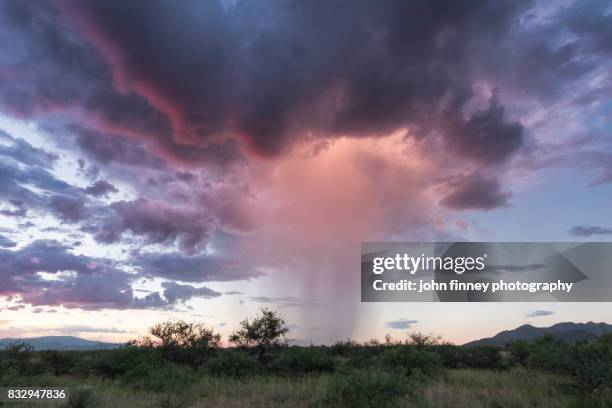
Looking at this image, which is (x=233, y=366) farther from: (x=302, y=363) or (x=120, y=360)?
(x=120, y=360)

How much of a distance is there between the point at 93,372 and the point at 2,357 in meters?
5.76

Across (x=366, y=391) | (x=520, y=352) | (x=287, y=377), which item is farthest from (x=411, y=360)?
(x=520, y=352)

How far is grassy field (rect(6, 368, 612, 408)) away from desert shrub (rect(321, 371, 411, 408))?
0.18 metres

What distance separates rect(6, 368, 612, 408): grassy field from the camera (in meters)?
17.0

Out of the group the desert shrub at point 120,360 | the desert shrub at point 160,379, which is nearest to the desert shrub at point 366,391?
the desert shrub at point 160,379

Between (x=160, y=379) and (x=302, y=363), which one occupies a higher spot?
(x=302, y=363)

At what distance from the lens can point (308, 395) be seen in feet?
66.2

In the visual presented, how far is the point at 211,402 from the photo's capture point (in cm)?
1933

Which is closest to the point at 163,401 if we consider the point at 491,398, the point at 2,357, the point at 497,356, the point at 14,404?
the point at 14,404

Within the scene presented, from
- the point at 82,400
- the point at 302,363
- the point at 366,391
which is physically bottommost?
the point at 82,400

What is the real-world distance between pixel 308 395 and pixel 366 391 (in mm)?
5523

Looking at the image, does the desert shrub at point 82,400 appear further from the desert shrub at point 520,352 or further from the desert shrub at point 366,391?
the desert shrub at point 520,352

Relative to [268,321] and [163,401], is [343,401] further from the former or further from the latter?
[268,321]

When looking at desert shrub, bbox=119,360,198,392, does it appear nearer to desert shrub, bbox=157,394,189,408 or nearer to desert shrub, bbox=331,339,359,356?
desert shrub, bbox=157,394,189,408
